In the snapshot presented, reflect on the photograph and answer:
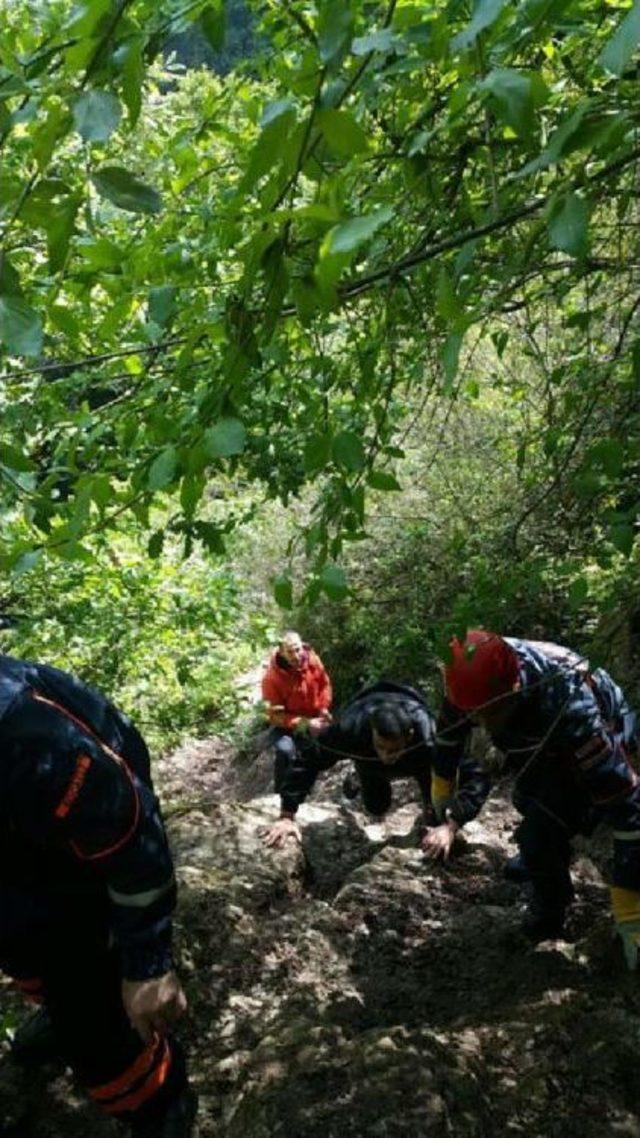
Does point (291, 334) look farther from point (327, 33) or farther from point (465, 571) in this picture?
point (465, 571)

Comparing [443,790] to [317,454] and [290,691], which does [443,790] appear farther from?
[317,454]

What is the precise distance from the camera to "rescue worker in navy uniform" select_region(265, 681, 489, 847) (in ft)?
16.4

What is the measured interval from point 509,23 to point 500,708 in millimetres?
2519

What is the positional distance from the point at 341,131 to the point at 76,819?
176cm

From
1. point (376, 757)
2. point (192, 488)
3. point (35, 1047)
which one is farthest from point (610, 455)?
point (376, 757)

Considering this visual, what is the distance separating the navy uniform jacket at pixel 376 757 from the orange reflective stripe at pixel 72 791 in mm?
2740

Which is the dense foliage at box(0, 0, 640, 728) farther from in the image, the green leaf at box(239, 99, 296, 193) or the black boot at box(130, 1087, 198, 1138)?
the black boot at box(130, 1087, 198, 1138)

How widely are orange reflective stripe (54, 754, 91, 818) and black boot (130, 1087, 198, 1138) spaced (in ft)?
3.57

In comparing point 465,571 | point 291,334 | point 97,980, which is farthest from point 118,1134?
point 465,571

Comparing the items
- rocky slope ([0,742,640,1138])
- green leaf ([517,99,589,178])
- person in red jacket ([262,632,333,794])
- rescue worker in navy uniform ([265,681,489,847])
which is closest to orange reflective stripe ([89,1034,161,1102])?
rocky slope ([0,742,640,1138])

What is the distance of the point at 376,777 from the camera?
6.01m

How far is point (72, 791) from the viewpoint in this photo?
2227 mm

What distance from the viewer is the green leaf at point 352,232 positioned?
3.43 ft

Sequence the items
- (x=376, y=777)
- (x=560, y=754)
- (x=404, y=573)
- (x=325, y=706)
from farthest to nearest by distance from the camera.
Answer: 1. (x=404, y=573)
2. (x=325, y=706)
3. (x=376, y=777)
4. (x=560, y=754)
